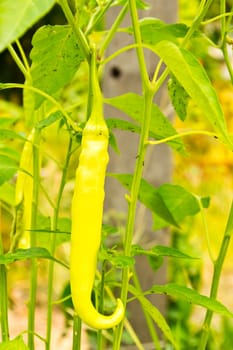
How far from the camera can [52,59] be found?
27.0 inches

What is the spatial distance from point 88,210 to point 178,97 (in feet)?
0.69

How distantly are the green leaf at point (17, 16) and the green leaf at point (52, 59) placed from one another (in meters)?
0.26

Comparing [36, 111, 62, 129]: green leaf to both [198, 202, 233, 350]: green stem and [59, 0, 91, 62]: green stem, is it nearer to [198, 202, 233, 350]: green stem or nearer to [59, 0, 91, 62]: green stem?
[59, 0, 91, 62]: green stem

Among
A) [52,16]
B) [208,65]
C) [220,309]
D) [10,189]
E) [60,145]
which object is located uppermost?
[52,16]

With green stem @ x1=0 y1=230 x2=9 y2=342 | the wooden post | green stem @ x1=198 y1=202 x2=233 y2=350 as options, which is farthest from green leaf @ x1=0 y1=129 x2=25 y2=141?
the wooden post

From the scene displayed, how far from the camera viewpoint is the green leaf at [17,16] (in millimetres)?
403

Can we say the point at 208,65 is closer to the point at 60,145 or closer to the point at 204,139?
the point at 204,139

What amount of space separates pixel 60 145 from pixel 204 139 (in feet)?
Result: 2.29

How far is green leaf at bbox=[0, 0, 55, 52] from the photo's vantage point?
403mm

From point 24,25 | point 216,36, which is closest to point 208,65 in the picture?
point 216,36

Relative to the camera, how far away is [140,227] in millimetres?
1945

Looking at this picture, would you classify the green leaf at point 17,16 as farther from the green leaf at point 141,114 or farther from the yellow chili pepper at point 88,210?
the green leaf at point 141,114

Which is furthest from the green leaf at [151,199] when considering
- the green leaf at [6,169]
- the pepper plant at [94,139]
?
the green leaf at [6,169]

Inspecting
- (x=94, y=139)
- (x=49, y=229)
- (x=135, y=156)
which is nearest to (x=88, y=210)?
(x=94, y=139)
